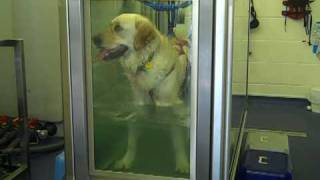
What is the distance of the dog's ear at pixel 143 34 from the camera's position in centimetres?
154

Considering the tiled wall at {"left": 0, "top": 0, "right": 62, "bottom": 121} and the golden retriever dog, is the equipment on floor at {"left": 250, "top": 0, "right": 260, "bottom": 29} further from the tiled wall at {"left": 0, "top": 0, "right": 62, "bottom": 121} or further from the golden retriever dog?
the golden retriever dog

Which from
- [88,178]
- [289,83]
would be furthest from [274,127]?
[88,178]

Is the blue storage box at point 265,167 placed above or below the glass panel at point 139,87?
below

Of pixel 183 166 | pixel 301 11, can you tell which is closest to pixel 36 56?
pixel 183 166

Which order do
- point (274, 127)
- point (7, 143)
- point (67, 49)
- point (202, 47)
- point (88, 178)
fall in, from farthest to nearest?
point (274, 127) → point (7, 143) → point (88, 178) → point (67, 49) → point (202, 47)

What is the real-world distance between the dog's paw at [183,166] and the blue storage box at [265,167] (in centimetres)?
56

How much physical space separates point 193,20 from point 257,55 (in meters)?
3.54

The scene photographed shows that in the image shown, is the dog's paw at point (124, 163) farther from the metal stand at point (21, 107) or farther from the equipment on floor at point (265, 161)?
the metal stand at point (21, 107)

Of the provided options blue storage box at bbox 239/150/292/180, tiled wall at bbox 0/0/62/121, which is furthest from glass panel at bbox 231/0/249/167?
tiled wall at bbox 0/0/62/121

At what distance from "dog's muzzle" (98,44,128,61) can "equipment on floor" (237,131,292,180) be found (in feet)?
3.05

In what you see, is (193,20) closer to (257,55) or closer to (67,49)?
(67,49)

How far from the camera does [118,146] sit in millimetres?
1678

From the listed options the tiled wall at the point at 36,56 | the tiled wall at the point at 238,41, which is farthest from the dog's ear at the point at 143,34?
the tiled wall at the point at 36,56

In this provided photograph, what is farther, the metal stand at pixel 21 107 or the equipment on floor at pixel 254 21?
the equipment on floor at pixel 254 21
